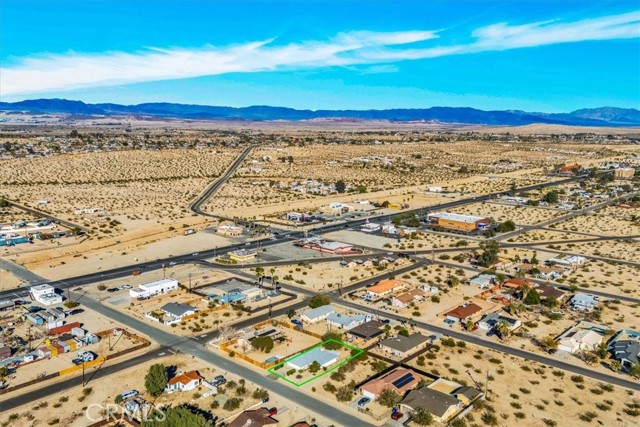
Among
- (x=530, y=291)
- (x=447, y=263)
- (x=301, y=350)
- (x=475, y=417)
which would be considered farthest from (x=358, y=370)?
(x=447, y=263)

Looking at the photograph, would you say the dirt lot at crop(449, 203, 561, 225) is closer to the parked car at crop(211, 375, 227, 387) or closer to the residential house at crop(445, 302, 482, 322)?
the residential house at crop(445, 302, 482, 322)

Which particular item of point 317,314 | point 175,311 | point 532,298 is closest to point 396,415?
point 317,314

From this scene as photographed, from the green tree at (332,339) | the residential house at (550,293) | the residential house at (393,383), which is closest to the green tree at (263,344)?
the green tree at (332,339)

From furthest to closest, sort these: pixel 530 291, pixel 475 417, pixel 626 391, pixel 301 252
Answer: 1. pixel 301 252
2. pixel 530 291
3. pixel 626 391
4. pixel 475 417

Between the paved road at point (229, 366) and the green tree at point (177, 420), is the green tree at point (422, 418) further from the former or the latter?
the green tree at point (177, 420)

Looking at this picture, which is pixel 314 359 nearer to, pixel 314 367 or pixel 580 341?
pixel 314 367

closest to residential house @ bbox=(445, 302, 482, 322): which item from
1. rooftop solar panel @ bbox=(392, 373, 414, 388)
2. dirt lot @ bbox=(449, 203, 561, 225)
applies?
rooftop solar panel @ bbox=(392, 373, 414, 388)

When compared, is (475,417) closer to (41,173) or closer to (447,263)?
(447,263)
